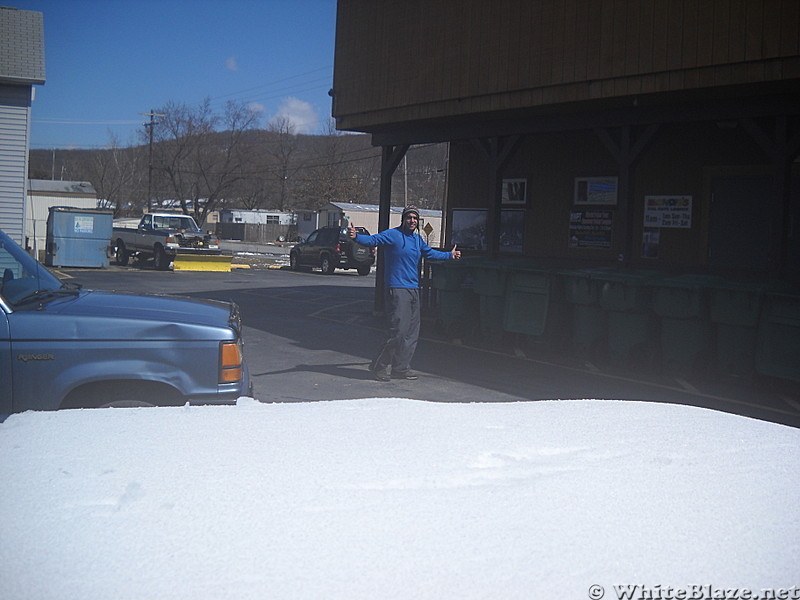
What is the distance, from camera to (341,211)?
62.3m

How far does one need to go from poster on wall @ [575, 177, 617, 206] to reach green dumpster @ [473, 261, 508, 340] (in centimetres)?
319

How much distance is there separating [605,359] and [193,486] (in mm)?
10121

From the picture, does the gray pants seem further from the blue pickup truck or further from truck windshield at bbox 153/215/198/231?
truck windshield at bbox 153/215/198/231

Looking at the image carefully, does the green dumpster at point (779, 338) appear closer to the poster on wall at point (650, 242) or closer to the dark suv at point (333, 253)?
the poster on wall at point (650, 242)

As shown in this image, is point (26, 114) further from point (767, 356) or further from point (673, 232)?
point (767, 356)

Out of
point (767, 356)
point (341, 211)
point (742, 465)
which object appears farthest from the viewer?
point (341, 211)

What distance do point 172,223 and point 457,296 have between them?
21.0 meters

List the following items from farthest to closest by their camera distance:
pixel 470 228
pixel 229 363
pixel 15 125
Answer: pixel 15 125 → pixel 470 228 → pixel 229 363

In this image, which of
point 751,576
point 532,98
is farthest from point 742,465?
point 532,98

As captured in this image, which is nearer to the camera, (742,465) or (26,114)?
(742,465)

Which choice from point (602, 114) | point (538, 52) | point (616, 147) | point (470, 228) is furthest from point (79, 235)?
point (616, 147)

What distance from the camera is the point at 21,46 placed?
20.2 metres

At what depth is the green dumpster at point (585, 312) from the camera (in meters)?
11.9

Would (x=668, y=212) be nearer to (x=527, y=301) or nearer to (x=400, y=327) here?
(x=527, y=301)
